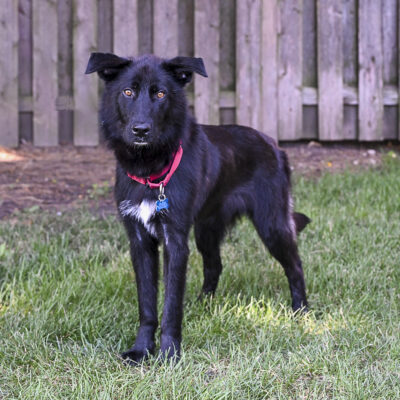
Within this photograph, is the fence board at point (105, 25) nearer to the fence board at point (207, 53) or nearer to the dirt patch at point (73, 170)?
the fence board at point (207, 53)

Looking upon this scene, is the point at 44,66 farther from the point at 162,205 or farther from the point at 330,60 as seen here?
the point at 162,205

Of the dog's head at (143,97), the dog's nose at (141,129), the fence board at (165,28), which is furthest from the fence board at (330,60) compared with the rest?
the dog's nose at (141,129)

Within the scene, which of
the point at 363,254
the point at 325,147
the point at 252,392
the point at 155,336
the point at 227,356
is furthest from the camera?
the point at 325,147

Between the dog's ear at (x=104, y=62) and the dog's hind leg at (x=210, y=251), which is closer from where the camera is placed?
the dog's ear at (x=104, y=62)

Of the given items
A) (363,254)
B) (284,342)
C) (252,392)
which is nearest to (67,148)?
(363,254)

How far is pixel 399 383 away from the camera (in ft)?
9.89

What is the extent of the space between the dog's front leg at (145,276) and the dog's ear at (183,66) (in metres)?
0.79

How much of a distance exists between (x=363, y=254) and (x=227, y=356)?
68.3 inches

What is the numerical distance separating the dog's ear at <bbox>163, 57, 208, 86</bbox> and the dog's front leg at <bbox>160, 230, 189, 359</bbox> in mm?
788

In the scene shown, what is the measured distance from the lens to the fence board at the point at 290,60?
7.11 meters

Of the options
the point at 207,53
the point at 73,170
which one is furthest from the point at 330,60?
the point at 73,170

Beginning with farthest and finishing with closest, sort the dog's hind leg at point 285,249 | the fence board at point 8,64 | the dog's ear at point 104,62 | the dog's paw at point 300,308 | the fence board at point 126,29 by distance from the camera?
the fence board at point 126,29, the fence board at point 8,64, the dog's hind leg at point 285,249, the dog's paw at point 300,308, the dog's ear at point 104,62

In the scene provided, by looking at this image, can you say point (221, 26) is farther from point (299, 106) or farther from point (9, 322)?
point (9, 322)

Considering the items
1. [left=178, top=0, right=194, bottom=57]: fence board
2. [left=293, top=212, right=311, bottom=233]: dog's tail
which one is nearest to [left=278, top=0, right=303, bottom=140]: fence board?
[left=178, top=0, right=194, bottom=57]: fence board
